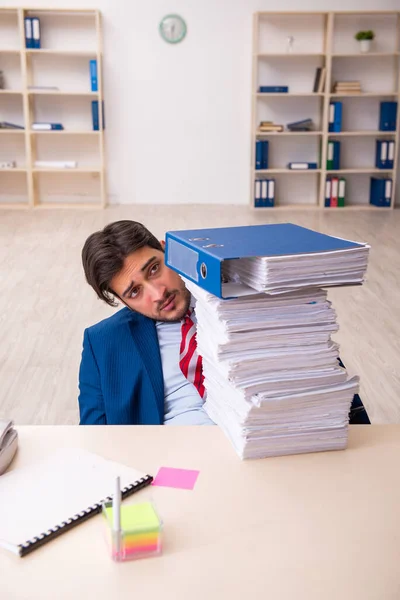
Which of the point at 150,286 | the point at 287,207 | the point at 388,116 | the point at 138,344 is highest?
the point at 388,116

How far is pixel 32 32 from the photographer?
23.7 feet

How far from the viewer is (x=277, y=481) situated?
1189mm

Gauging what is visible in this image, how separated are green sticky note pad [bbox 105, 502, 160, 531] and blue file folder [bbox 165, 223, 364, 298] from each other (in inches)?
13.6

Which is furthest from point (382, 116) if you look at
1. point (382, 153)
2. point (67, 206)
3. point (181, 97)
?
point (67, 206)

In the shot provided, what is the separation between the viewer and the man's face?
5.52 feet

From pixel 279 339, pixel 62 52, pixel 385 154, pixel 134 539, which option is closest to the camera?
pixel 134 539

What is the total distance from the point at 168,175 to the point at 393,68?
2.68 meters

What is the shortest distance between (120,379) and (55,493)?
0.50m

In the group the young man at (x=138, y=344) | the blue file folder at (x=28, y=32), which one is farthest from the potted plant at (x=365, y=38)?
the young man at (x=138, y=344)

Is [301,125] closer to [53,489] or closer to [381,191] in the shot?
[381,191]

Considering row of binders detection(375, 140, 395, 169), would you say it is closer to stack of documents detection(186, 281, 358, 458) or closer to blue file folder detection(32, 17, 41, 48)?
blue file folder detection(32, 17, 41, 48)

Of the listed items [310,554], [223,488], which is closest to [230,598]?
[310,554]

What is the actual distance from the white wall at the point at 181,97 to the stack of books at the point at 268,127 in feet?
0.89

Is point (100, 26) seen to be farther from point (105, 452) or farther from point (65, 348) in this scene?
point (105, 452)
